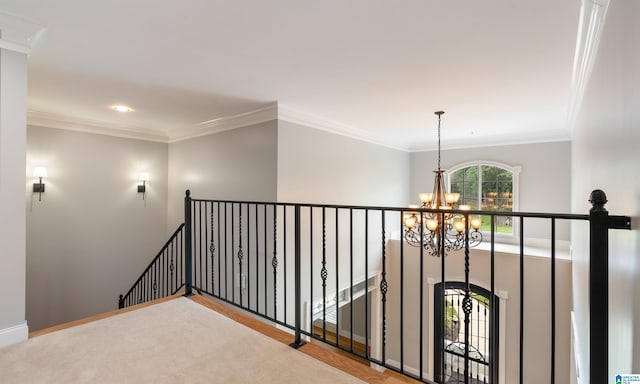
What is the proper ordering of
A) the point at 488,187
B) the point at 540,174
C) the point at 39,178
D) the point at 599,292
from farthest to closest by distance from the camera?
the point at 488,187
the point at 540,174
the point at 39,178
the point at 599,292

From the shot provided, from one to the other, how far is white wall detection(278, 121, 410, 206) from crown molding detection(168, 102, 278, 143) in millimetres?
244

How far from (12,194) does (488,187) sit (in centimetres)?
684

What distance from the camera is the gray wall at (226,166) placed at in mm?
3877

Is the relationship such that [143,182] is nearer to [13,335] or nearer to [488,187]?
[13,335]

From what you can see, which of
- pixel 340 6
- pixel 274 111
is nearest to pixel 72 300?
pixel 274 111

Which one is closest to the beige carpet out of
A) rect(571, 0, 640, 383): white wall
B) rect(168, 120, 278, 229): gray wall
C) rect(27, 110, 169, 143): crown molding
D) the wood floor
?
the wood floor

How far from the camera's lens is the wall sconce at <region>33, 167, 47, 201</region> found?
390cm

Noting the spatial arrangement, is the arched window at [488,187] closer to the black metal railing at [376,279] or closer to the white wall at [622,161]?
the black metal railing at [376,279]

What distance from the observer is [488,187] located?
6055 millimetres

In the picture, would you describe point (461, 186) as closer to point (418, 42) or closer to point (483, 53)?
point (483, 53)

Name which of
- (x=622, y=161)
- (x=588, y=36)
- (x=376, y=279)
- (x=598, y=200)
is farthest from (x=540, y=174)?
(x=598, y=200)

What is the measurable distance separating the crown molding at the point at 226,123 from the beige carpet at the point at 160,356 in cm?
248

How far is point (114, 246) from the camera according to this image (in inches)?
185

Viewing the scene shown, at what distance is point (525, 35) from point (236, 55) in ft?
7.09
